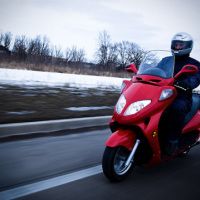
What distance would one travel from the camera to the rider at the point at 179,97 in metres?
2.71

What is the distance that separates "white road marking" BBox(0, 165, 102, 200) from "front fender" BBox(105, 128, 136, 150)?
22.0 inches

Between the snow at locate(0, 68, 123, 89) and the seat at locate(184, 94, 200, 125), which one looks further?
the snow at locate(0, 68, 123, 89)

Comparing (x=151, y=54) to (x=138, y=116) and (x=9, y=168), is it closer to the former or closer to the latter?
(x=138, y=116)

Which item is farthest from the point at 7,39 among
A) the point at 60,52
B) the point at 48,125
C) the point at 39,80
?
the point at 48,125

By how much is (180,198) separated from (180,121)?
85 cm

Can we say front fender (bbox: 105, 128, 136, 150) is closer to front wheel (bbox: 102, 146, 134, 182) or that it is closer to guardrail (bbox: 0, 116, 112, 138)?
front wheel (bbox: 102, 146, 134, 182)

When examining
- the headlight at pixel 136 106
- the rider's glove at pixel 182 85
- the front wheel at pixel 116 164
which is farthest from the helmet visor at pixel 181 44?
the front wheel at pixel 116 164

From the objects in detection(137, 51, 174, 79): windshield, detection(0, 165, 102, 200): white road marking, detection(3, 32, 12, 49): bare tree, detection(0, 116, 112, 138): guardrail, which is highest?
detection(3, 32, 12, 49): bare tree

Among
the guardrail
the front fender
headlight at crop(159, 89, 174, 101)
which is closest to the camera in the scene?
the front fender

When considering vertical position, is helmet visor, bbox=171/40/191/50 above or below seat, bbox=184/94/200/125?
above

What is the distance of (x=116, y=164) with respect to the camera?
2.56 meters

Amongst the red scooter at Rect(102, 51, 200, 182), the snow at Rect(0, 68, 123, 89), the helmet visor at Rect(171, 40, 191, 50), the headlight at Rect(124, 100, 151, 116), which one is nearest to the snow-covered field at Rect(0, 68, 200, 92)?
the snow at Rect(0, 68, 123, 89)

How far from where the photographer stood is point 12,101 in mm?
5738

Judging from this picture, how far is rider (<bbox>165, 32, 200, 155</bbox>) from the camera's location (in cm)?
271
